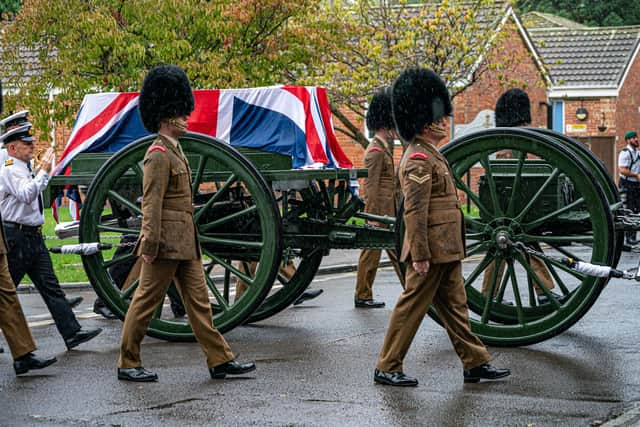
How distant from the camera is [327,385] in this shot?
286 inches

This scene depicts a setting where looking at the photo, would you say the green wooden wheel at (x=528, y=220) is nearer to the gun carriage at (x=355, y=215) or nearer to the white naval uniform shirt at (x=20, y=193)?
the gun carriage at (x=355, y=215)

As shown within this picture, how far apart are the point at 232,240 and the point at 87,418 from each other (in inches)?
104

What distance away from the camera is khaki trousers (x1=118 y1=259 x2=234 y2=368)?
750cm

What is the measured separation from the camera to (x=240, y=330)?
978 cm

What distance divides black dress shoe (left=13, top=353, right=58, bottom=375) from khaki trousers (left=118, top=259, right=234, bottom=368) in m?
0.72

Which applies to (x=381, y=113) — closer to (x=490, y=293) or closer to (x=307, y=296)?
(x=307, y=296)

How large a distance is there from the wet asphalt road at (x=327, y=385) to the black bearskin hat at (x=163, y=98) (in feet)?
5.50

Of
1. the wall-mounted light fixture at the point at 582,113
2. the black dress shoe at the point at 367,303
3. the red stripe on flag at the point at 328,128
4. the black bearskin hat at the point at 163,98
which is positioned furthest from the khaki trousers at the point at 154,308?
the wall-mounted light fixture at the point at 582,113

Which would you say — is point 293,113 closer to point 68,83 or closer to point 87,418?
point 87,418

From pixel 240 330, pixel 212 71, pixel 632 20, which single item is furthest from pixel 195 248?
pixel 632 20

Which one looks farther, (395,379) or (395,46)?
(395,46)

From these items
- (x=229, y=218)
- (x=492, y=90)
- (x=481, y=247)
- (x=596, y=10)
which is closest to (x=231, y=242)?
(x=229, y=218)

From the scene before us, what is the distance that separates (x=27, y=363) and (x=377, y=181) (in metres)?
4.19

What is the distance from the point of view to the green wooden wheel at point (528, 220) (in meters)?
7.92
